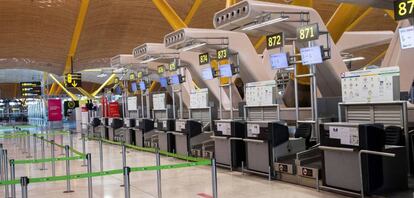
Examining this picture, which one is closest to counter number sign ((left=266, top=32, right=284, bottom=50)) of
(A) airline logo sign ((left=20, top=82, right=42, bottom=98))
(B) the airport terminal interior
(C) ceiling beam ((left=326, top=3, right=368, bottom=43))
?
(B) the airport terminal interior

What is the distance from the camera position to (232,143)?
10438 millimetres

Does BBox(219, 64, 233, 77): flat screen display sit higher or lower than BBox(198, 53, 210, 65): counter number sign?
lower

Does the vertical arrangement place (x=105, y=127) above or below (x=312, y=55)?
below

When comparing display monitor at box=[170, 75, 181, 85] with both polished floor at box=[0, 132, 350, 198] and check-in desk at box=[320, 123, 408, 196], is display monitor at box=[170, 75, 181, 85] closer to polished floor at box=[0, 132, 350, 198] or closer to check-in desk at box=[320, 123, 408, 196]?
polished floor at box=[0, 132, 350, 198]

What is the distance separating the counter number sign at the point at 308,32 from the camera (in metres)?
8.73

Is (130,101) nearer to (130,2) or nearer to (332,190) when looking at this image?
(130,2)

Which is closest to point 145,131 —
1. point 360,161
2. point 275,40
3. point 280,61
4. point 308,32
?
point 280,61

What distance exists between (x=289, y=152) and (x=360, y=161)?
264 cm

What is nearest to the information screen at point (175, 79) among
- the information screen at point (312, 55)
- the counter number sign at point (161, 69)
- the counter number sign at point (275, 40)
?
the counter number sign at point (161, 69)

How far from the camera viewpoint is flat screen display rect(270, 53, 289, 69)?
10.0 m

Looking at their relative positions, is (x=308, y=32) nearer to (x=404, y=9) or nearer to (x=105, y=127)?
(x=404, y=9)

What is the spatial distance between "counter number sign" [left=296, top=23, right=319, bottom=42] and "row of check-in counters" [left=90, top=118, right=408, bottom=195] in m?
1.73

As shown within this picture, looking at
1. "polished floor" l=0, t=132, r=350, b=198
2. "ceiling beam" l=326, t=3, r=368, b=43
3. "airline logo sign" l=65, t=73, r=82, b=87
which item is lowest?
"polished floor" l=0, t=132, r=350, b=198

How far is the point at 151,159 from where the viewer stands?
13547 mm
